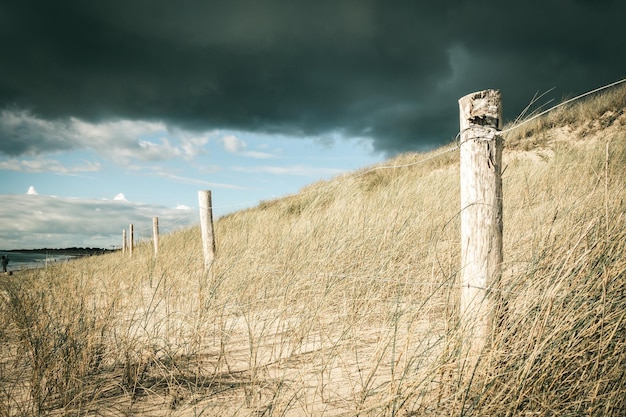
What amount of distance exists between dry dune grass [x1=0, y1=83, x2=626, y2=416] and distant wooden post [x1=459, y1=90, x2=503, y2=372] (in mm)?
109

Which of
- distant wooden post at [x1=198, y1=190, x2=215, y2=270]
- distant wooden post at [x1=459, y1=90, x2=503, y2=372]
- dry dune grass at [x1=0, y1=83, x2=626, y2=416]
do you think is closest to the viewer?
dry dune grass at [x1=0, y1=83, x2=626, y2=416]

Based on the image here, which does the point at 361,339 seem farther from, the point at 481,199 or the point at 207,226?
the point at 207,226

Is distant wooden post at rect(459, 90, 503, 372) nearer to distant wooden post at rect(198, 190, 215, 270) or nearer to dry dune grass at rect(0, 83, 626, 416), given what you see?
dry dune grass at rect(0, 83, 626, 416)

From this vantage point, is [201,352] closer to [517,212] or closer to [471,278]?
[471,278]

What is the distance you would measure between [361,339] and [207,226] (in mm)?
3096

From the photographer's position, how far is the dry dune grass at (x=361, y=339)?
5.51ft

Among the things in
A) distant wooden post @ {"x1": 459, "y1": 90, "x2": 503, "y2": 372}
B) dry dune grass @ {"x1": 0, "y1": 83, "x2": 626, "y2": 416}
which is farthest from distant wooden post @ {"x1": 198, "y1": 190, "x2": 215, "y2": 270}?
distant wooden post @ {"x1": 459, "y1": 90, "x2": 503, "y2": 372}

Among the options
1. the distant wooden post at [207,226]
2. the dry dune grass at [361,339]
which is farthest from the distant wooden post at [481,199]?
the distant wooden post at [207,226]

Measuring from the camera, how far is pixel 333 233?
4.98 metres

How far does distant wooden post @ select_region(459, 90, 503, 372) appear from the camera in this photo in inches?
79.9

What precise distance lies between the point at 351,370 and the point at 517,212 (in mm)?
3263

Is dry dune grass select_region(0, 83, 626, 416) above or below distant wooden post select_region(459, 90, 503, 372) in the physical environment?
below

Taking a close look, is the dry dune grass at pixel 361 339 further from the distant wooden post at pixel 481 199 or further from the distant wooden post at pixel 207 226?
the distant wooden post at pixel 207 226

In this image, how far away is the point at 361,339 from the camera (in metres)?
2.74
